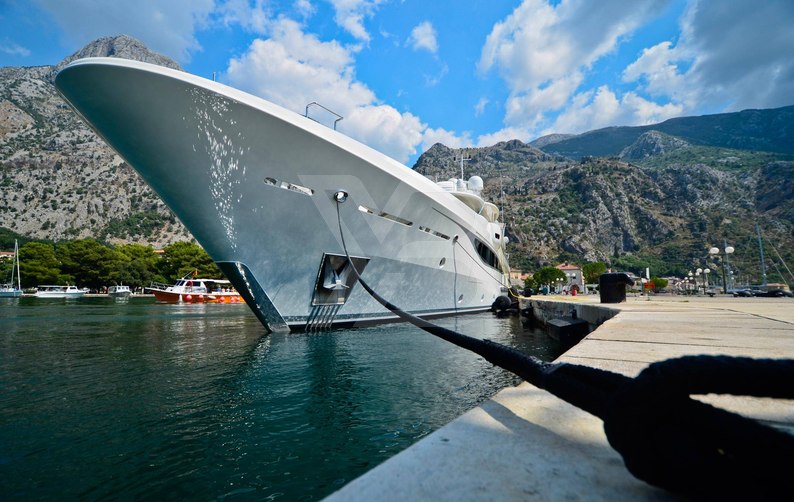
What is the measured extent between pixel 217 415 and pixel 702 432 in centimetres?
416

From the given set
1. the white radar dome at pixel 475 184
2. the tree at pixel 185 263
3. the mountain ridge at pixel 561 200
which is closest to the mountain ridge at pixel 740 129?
the mountain ridge at pixel 561 200

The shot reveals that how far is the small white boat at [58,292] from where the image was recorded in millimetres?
49156

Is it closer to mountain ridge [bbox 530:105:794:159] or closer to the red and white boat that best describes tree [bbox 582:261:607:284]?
the red and white boat

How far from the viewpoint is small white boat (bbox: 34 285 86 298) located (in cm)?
4916

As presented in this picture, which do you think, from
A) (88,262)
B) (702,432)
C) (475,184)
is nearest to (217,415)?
(702,432)

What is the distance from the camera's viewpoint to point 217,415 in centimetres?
382

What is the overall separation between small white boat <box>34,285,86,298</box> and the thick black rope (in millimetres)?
66738

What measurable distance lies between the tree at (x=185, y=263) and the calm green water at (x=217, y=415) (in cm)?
5613

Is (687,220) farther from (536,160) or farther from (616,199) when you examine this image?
(536,160)

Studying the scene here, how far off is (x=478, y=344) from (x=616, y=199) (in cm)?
11806

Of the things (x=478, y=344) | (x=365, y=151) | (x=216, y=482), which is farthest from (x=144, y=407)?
(x=365, y=151)

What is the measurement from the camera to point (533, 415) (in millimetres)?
1431

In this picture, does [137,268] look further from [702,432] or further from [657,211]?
[657,211]

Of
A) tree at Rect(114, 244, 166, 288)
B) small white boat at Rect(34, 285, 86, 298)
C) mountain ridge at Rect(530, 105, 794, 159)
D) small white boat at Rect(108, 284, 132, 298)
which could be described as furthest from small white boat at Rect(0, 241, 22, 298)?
mountain ridge at Rect(530, 105, 794, 159)
